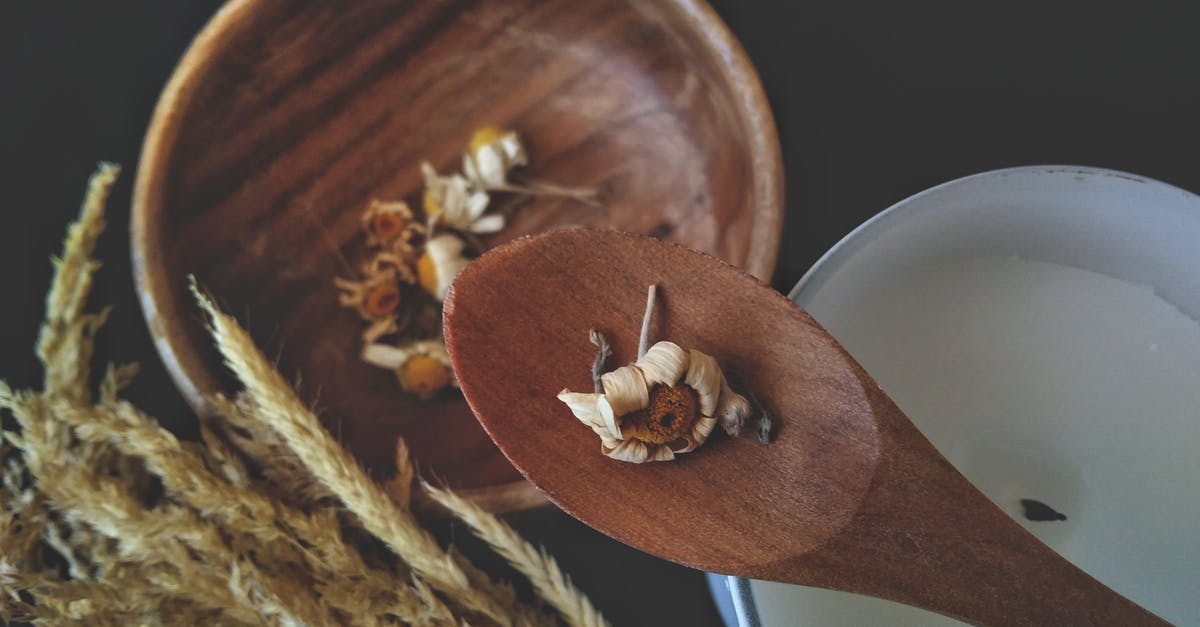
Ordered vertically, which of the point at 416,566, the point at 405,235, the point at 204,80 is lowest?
the point at 416,566

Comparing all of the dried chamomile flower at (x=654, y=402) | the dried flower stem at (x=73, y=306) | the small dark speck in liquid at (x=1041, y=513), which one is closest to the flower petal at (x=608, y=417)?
the dried chamomile flower at (x=654, y=402)

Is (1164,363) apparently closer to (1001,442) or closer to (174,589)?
(1001,442)

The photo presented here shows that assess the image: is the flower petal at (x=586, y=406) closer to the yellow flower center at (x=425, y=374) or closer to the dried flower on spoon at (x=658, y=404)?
the dried flower on spoon at (x=658, y=404)

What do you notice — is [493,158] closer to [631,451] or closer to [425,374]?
[425,374]

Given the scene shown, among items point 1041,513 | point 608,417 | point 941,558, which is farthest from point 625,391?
point 1041,513

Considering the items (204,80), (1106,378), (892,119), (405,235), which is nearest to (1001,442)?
(1106,378)

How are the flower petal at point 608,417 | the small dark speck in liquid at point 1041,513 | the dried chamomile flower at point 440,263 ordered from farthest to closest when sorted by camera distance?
the dried chamomile flower at point 440,263, the small dark speck in liquid at point 1041,513, the flower petal at point 608,417

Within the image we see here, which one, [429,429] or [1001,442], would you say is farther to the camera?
[429,429]
